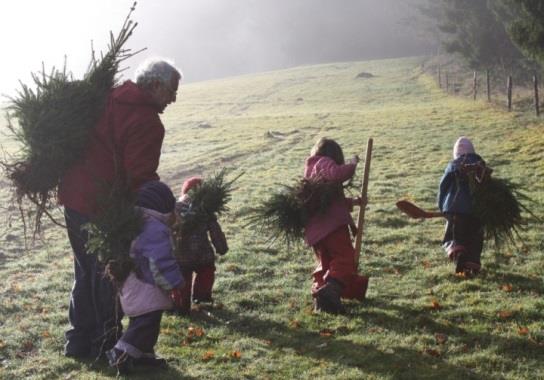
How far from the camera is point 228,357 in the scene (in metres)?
6.05

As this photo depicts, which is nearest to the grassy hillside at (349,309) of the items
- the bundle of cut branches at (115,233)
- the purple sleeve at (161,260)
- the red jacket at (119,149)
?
the purple sleeve at (161,260)

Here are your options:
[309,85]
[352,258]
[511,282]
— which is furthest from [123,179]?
[309,85]

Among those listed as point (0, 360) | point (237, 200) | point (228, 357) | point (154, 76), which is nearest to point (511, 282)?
point (228, 357)

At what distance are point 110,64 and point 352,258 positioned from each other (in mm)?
3310

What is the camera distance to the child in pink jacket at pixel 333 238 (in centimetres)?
712

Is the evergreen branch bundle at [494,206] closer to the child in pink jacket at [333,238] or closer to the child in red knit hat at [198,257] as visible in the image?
the child in pink jacket at [333,238]

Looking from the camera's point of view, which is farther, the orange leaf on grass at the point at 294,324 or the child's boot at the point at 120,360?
the orange leaf on grass at the point at 294,324

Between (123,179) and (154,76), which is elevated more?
(154,76)

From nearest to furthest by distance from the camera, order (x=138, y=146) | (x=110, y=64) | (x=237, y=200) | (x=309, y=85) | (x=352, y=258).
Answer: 1. (x=138, y=146)
2. (x=110, y=64)
3. (x=352, y=258)
4. (x=237, y=200)
5. (x=309, y=85)

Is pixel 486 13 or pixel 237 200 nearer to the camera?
pixel 237 200

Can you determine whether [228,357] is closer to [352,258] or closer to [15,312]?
[352,258]

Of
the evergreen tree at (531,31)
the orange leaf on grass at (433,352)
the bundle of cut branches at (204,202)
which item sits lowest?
the orange leaf on grass at (433,352)

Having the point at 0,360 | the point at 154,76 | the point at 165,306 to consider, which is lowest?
the point at 0,360

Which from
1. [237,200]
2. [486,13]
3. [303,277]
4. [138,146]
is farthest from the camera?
[486,13]
